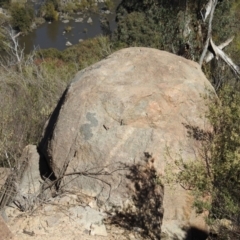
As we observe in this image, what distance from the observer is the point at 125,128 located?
215 inches

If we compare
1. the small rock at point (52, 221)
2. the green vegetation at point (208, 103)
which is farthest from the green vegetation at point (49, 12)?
the small rock at point (52, 221)

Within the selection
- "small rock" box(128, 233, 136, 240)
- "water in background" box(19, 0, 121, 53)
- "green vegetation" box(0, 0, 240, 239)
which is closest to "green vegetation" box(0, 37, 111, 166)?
"green vegetation" box(0, 0, 240, 239)

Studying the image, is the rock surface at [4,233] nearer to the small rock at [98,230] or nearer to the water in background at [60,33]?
the small rock at [98,230]

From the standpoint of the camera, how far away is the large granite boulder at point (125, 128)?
521cm

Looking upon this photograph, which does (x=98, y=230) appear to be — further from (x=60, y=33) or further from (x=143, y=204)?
(x=60, y=33)

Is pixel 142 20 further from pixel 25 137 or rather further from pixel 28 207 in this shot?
pixel 28 207

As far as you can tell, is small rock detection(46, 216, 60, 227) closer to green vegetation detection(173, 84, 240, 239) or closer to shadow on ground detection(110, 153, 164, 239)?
shadow on ground detection(110, 153, 164, 239)

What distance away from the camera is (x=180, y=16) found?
11.0m

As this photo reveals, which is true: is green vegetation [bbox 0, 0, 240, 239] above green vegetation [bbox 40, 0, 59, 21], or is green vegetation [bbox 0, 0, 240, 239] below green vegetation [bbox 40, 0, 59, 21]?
above

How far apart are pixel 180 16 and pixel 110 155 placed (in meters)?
6.57

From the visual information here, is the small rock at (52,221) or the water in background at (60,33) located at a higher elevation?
the small rock at (52,221)

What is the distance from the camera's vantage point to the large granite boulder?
5211mm

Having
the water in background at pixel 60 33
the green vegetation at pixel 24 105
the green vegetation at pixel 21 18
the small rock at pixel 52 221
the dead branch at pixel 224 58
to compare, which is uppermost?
the dead branch at pixel 224 58

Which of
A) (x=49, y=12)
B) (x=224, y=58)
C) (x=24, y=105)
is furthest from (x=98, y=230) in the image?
(x=49, y=12)
